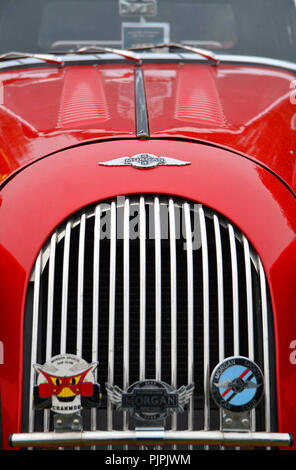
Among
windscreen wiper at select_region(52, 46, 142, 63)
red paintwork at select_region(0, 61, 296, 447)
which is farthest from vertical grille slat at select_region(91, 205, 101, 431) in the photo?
windscreen wiper at select_region(52, 46, 142, 63)

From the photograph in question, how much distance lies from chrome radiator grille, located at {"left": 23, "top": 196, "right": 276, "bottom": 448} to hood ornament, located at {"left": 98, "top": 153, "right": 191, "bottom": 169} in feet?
0.42

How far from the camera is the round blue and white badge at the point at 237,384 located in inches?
86.6

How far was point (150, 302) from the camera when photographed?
7.57 feet

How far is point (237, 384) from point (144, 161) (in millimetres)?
792

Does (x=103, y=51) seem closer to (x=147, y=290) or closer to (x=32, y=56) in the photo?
(x=32, y=56)

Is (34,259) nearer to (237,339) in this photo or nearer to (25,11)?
(237,339)

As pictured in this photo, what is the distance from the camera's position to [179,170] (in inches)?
95.3

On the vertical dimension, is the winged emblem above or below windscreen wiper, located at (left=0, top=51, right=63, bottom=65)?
below

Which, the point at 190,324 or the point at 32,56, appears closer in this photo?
the point at 190,324

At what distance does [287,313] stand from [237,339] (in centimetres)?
18

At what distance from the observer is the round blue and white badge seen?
2199 mm

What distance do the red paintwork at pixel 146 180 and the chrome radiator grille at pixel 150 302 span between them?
39 millimetres

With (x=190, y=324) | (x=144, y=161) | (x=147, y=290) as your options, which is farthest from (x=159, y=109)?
(x=190, y=324)

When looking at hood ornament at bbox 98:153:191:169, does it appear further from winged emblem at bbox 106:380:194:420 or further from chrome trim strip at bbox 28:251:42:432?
winged emblem at bbox 106:380:194:420
